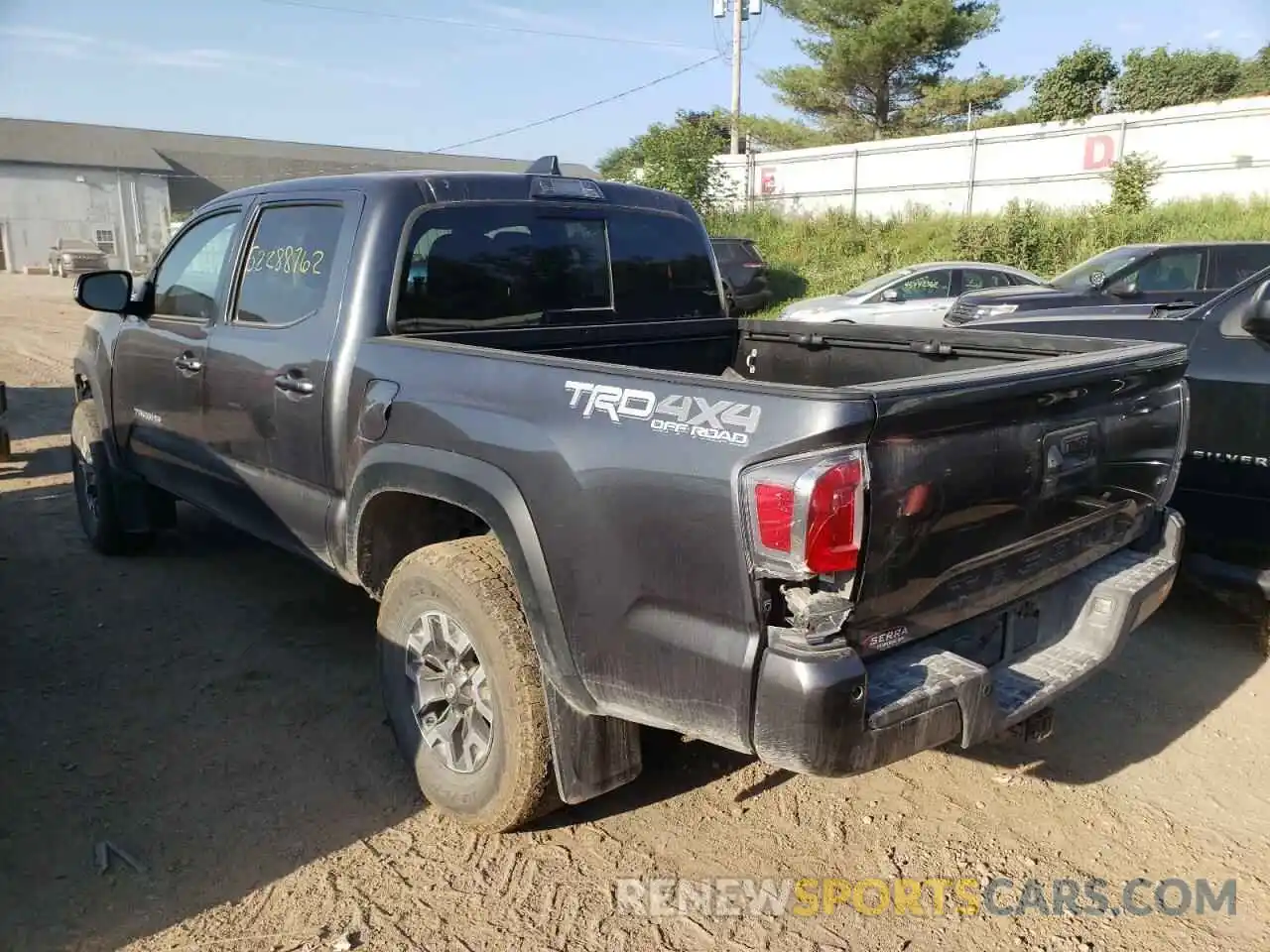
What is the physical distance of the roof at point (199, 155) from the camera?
47.6 metres

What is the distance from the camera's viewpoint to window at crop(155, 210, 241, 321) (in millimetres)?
4496

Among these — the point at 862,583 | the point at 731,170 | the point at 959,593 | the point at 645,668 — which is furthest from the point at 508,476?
the point at 731,170

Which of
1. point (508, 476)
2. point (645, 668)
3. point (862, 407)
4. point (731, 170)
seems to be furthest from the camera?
point (731, 170)

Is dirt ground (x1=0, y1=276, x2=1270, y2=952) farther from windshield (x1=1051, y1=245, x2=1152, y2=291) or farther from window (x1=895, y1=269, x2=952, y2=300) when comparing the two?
window (x1=895, y1=269, x2=952, y2=300)

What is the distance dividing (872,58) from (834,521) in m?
34.9

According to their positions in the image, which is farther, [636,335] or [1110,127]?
[1110,127]

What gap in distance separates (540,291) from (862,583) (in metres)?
2.11

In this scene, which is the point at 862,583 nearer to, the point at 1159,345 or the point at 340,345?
the point at 1159,345

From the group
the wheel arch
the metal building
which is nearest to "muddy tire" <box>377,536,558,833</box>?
the wheel arch

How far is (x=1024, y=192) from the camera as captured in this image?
2288cm

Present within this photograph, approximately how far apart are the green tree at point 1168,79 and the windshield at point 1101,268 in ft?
91.0

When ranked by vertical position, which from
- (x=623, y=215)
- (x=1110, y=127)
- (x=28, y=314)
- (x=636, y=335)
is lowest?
(x=28, y=314)

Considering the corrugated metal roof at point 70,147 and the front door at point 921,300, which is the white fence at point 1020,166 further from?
the corrugated metal roof at point 70,147

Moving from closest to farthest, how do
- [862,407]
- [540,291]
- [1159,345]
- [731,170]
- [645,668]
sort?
1. [862,407]
2. [645,668]
3. [1159,345]
4. [540,291]
5. [731,170]
